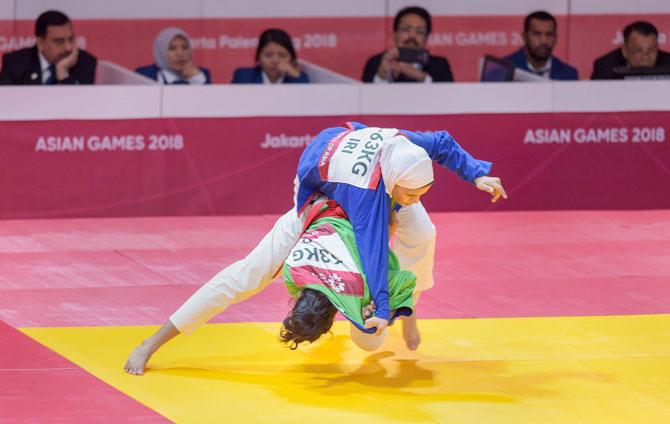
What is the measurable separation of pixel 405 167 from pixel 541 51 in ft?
23.6

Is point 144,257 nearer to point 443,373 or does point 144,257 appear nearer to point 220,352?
point 220,352

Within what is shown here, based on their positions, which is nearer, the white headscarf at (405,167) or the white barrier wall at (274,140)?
the white headscarf at (405,167)

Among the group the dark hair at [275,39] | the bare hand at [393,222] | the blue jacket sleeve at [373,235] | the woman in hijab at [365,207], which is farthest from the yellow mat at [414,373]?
the dark hair at [275,39]

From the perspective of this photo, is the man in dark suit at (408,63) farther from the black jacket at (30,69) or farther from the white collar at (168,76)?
the black jacket at (30,69)

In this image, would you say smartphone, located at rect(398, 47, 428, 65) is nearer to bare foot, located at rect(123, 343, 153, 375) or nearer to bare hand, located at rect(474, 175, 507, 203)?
bare hand, located at rect(474, 175, 507, 203)

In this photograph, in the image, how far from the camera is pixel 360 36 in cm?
1638

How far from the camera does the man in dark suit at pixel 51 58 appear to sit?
12422 millimetres

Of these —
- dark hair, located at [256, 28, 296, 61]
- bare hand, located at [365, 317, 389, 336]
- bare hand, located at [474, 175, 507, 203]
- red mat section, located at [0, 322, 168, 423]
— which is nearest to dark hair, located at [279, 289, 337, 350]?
bare hand, located at [365, 317, 389, 336]

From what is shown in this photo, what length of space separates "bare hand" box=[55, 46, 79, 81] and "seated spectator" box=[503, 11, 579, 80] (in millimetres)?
4141

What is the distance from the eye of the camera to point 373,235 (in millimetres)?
7113

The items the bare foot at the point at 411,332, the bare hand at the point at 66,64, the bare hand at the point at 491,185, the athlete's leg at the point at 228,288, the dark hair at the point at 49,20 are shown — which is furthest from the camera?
the dark hair at the point at 49,20

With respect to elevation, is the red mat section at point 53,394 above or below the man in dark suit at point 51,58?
below

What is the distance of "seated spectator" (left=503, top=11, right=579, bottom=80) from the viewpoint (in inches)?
547

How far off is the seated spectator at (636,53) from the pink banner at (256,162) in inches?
34.1
